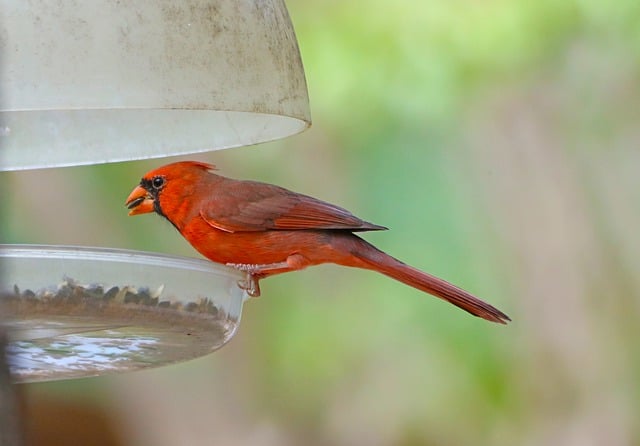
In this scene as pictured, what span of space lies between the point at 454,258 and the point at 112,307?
11.4 ft

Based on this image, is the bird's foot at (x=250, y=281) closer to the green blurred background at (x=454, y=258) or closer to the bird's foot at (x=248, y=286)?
the bird's foot at (x=248, y=286)

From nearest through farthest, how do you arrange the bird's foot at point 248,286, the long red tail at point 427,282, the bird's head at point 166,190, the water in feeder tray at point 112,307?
the water in feeder tray at point 112,307 < the bird's foot at point 248,286 < the long red tail at point 427,282 < the bird's head at point 166,190

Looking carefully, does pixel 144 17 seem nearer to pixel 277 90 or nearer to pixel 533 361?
pixel 277 90

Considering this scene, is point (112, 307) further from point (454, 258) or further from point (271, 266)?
point (454, 258)

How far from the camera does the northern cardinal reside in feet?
9.26

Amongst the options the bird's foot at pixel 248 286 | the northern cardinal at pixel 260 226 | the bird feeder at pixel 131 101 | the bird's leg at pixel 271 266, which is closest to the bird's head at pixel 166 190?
the northern cardinal at pixel 260 226

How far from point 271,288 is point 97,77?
389 centimetres

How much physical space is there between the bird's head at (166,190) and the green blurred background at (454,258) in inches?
83.9

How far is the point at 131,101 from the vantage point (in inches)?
68.4

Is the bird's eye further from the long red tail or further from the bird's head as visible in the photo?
the long red tail

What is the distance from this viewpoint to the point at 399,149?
5.17 m

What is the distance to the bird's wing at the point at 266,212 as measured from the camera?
9.26 ft

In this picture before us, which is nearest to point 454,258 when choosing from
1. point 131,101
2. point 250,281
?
point 250,281

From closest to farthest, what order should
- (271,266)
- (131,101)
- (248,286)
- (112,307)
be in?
1. (131,101)
2. (112,307)
3. (248,286)
4. (271,266)
